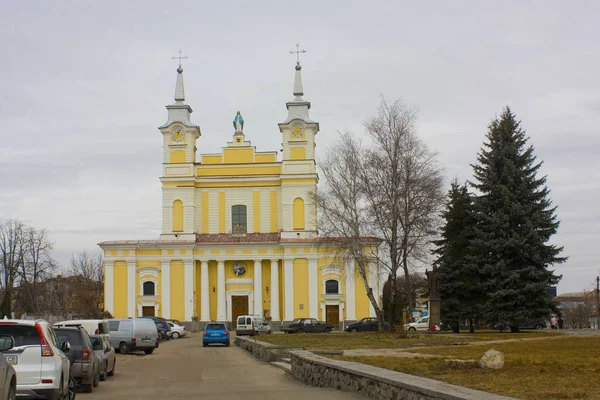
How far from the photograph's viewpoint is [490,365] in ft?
53.8

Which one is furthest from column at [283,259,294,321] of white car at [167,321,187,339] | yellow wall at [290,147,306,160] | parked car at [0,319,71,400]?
parked car at [0,319,71,400]

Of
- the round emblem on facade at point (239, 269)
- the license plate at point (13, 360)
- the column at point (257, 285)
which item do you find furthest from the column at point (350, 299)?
the license plate at point (13, 360)

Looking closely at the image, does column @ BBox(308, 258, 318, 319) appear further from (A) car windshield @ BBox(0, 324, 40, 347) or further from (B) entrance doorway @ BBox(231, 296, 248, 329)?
(A) car windshield @ BBox(0, 324, 40, 347)

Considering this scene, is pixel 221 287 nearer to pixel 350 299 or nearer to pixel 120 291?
pixel 120 291

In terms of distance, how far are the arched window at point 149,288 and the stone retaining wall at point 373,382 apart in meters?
50.9

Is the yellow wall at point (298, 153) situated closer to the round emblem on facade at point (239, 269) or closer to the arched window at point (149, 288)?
the round emblem on facade at point (239, 269)

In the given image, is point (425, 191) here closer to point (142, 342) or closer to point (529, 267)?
point (529, 267)

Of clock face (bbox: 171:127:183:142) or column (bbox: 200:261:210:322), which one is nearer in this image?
column (bbox: 200:261:210:322)

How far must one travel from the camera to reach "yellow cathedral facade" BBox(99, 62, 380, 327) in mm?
69750

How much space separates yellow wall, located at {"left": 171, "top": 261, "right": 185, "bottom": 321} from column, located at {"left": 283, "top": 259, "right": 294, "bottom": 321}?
8962 millimetres

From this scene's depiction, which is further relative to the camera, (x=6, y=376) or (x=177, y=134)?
(x=177, y=134)

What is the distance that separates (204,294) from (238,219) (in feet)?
25.4

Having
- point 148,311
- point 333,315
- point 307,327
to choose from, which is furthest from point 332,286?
point 148,311

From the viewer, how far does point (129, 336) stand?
36312 millimetres
